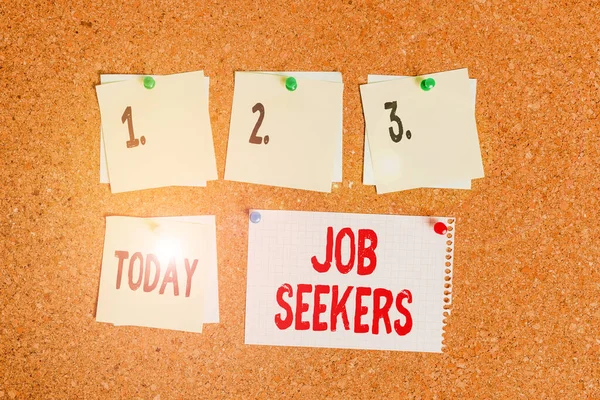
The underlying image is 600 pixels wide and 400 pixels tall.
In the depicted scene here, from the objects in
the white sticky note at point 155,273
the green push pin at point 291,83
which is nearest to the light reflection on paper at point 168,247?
the white sticky note at point 155,273

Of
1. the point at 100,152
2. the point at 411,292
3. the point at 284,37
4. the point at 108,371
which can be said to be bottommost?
the point at 108,371

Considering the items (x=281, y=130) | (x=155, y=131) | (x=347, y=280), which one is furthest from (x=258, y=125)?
(x=347, y=280)

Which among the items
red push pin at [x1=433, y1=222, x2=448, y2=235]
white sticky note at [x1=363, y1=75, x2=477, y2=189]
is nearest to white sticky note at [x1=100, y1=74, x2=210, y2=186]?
white sticky note at [x1=363, y1=75, x2=477, y2=189]

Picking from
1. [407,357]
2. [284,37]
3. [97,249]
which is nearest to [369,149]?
[284,37]

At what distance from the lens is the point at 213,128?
578mm

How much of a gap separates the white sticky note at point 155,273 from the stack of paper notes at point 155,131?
61 millimetres

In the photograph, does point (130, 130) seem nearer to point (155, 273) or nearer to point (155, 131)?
point (155, 131)

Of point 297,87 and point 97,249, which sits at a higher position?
point 297,87

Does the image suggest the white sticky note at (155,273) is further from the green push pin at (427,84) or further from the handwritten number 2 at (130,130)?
the green push pin at (427,84)

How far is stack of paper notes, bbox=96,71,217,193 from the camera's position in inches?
22.4

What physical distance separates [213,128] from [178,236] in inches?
6.0

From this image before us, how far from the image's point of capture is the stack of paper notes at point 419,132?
57cm

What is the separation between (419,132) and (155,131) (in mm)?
350

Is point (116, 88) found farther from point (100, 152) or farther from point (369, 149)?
point (369, 149)
